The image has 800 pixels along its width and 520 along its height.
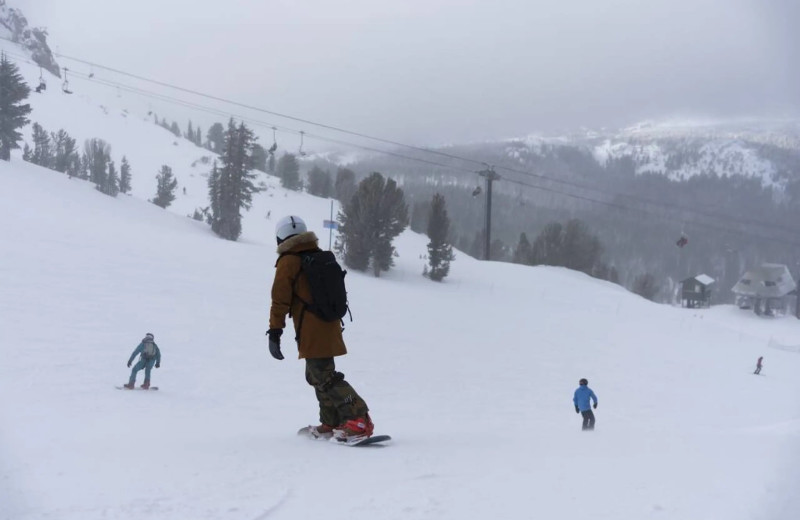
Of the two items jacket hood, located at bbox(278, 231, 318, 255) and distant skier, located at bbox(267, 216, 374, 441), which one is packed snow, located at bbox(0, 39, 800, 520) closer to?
distant skier, located at bbox(267, 216, 374, 441)

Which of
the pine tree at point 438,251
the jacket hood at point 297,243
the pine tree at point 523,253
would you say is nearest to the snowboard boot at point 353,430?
the jacket hood at point 297,243

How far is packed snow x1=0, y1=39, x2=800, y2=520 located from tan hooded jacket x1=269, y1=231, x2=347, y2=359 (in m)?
0.97

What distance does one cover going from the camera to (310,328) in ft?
20.4

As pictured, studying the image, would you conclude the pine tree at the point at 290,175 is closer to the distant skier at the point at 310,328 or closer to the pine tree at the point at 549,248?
the pine tree at the point at 549,248

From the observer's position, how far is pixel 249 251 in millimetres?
43844

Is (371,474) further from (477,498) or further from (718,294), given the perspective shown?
(718,294)

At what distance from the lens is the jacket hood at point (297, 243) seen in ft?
20.4

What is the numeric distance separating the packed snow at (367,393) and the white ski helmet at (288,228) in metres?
2.08

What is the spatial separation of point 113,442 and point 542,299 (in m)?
45.2

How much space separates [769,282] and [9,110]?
89.4m

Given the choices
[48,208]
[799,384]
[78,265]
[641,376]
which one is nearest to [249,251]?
[48,208]

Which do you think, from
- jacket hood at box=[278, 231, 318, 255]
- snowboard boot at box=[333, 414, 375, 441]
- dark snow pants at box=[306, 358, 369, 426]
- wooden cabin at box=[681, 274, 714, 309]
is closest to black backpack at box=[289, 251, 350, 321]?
Result: jacket hood at box=[278, 231, 318, 255]

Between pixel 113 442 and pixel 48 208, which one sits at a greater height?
pixel 48 208

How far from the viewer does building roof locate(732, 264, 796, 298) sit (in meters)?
84.4
